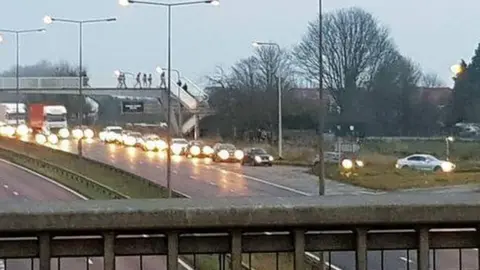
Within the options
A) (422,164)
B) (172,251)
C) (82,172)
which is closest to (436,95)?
(422,164)

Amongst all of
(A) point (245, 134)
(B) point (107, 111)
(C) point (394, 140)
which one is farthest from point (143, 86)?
(B) point (107, 111)

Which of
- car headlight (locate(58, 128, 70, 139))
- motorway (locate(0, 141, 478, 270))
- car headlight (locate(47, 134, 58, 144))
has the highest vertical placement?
car headlight (locate(58, 128, 70, 139))

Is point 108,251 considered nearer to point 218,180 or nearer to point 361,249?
point 361,249

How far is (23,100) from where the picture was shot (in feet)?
422

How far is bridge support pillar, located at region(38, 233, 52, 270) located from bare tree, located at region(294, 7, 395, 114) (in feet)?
281

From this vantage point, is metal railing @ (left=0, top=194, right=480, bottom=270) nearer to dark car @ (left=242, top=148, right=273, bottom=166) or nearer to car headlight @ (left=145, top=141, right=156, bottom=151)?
dark car @ (left=242, top=148, right=273, bottom=166)

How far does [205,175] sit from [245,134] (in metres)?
34.2

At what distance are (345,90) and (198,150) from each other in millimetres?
20528

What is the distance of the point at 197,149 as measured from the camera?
77188 millimetres

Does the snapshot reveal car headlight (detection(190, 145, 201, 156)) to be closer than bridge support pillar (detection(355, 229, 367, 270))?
No

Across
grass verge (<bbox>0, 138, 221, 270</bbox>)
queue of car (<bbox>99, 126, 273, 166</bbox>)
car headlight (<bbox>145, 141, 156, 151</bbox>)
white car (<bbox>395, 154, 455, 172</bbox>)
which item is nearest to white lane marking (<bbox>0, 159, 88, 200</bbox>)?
grass verge (<bbox>0, 138, 221, 270</bbox>)

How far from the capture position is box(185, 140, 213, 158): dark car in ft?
248

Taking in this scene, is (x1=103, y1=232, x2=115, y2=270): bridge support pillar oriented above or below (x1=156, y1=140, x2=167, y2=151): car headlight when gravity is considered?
above

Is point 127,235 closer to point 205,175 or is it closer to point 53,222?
point 53,222
